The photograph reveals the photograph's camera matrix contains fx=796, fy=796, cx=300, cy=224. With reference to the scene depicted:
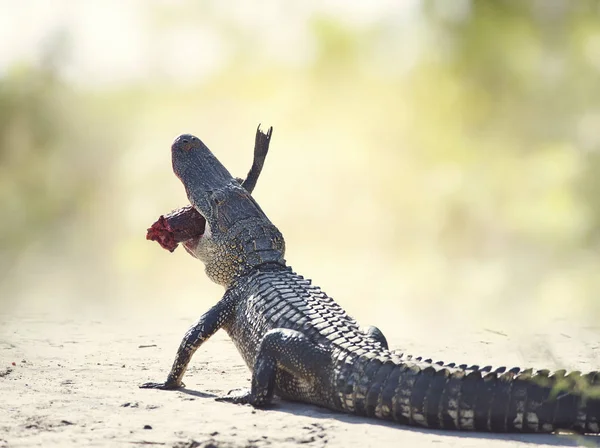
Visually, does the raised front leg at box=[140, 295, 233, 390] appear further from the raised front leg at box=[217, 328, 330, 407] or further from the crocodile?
the raised front leg at box=[217, 328, 330, 407]

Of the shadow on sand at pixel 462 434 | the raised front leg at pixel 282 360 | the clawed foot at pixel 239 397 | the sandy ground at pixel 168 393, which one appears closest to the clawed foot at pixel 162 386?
the sandy ground at pixel 168 393

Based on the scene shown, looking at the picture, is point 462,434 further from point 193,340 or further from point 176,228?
point 176,228

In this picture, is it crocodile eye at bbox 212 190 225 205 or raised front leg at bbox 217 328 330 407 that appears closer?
raised front leg at bbox 217 328 330 407

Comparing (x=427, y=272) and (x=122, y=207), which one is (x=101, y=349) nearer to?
(x=427, y=272)

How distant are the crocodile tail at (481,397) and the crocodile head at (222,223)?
2039 mm

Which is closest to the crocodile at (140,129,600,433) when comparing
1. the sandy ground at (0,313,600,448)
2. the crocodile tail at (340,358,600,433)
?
the crocodile tail at (340,358,600,433)

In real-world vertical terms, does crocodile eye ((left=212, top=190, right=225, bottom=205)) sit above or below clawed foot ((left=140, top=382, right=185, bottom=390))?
above

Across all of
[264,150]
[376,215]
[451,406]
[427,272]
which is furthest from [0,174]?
[451,406]

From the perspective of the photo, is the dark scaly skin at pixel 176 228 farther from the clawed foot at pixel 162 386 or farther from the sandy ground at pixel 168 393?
the clawed foot at pixel 162 386

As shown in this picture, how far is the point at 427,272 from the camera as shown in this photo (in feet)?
57.8

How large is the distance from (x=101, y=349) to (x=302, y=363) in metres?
3.78

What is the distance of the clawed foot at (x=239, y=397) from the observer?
18.1 ft

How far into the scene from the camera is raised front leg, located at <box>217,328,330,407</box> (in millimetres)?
5316

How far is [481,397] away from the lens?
4.57 meters
